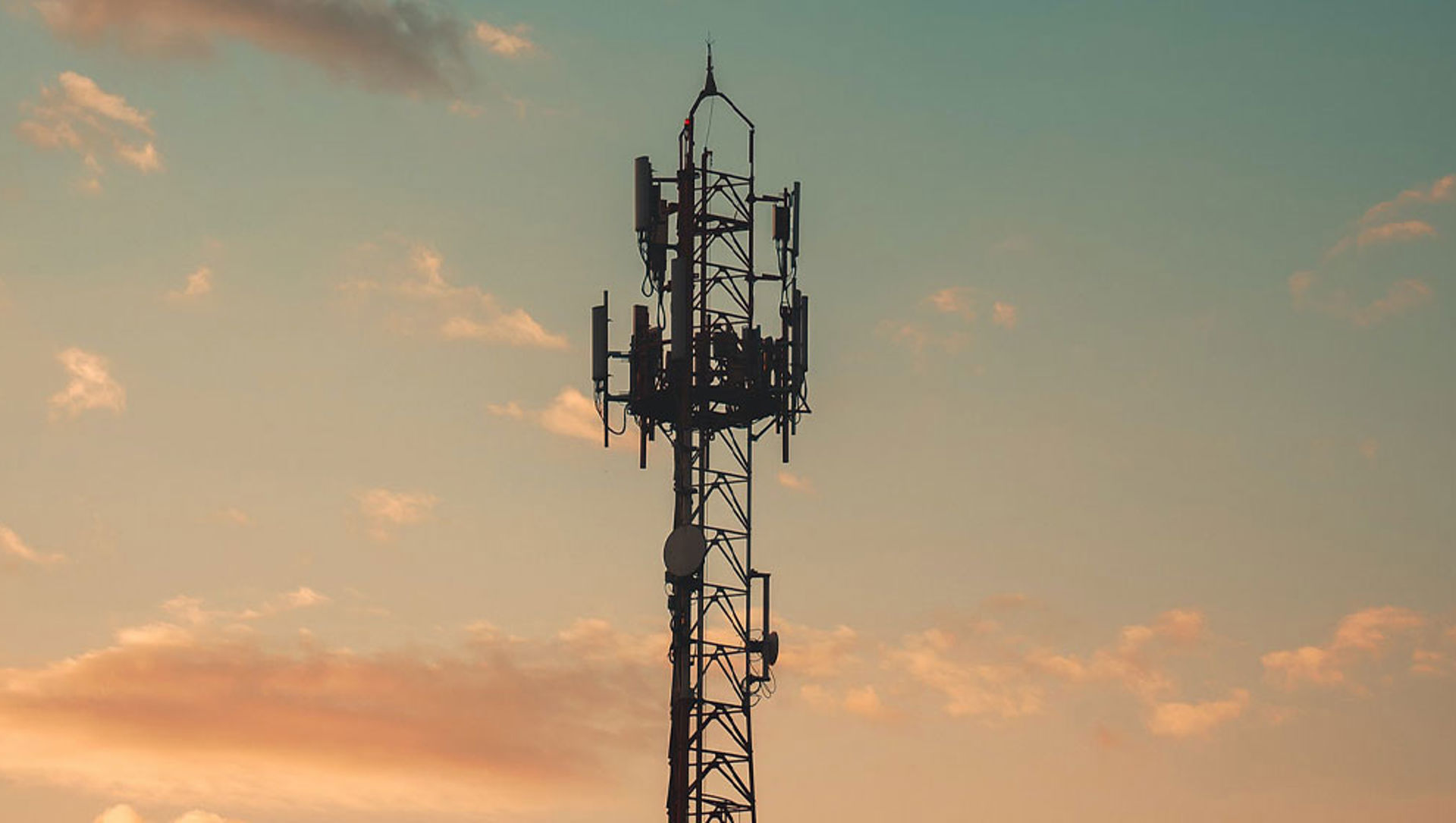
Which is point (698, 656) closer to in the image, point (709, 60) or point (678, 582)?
point (678, 582)

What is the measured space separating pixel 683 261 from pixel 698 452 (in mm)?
6278

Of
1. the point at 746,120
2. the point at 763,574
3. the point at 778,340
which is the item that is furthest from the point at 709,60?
the point at 763,574

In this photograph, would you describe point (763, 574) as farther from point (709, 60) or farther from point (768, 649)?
point (709, 60)

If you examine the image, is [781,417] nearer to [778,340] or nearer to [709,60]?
[778,340]

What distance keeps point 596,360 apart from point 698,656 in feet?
34.0

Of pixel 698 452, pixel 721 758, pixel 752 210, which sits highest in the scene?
pixel 752 210

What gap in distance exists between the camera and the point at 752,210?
11831 centimetres

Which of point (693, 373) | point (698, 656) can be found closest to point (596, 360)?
point (693, 373)

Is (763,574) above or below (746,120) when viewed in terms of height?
below

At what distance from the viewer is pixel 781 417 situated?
116625 millimetres

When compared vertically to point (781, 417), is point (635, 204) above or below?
above

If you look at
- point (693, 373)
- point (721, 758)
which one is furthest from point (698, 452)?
point (721, 758)

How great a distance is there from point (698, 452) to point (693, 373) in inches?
101

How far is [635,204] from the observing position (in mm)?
118562
